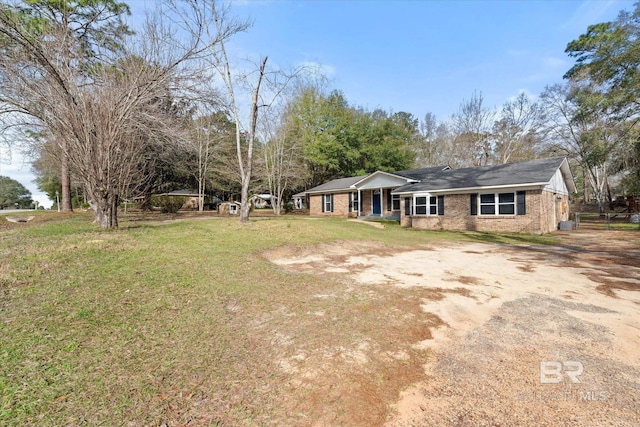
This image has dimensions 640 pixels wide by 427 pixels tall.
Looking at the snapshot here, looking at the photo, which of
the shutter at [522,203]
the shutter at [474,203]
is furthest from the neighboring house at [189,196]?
the shutter at [522,203]

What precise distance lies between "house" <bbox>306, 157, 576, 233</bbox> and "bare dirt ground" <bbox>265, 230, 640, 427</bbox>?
940 centimetres

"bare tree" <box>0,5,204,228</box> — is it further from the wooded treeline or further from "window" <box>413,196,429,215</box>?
"window" <box>413,196,429,215</box>

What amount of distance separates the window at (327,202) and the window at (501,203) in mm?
12854

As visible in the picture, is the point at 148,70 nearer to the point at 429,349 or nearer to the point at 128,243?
the point at 128,243

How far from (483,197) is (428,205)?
3.13 metres

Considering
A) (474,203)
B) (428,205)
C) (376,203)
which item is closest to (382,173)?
(376,203)

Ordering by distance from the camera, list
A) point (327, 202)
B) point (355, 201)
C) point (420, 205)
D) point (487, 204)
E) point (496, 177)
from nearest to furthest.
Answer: point (487, 204)
point (496, 177)
point (420, 205)
point (355, 201)
point (327, 202)

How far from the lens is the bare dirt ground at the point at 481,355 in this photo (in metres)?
2.25

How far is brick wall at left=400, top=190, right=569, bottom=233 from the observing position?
47.2 feet

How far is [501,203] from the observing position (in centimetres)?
1547

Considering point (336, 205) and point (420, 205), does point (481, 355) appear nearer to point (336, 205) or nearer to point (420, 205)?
point (420, 205)

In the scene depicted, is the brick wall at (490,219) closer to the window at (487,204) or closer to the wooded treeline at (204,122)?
the window at (487,204)

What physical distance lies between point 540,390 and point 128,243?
8.14 m

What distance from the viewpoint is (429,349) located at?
10.4ft
